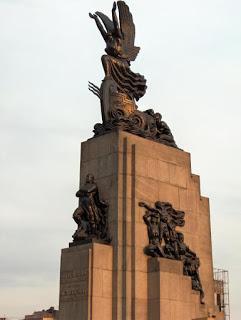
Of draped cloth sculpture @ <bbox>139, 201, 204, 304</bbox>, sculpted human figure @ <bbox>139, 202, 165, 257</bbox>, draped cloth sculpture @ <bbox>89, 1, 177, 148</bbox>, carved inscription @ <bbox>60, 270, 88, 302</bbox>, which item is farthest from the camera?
draped cloth sculpture @ <bbox>89, 1, 177, 148</bbox>

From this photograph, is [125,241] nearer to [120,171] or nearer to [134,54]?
[120,171]

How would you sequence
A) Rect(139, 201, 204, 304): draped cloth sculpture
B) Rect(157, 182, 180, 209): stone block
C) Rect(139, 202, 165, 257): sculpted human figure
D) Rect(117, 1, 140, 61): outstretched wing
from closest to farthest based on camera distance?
1. Rect(139, 202, 165, 257): sculpted human figure
2. Rect(139, 201, 204, 304): draped cloth sculpture
3. Rect(157, 182, 180, 209): stone block
4. Rect(117, 1, 140, 61): outstretched wing

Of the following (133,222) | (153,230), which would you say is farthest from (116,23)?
(153,230)

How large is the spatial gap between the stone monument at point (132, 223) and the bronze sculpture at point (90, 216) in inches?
1.3

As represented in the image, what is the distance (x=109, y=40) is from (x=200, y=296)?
33.1ft

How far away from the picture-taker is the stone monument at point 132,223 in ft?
66.8

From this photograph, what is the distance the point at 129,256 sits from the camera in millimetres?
20688

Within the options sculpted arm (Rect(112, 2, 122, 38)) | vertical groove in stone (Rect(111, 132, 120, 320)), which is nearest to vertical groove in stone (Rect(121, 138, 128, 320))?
vertical groove in stone (Rect(111, 132, 120, 320))

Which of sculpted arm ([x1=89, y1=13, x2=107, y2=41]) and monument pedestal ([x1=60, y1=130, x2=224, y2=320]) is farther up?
sculpted arm ([x1=89, y1=13, x2=107, y2=41])

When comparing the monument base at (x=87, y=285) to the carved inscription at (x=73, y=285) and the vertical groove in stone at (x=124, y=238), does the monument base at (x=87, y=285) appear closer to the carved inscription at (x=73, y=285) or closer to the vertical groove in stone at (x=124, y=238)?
the carved inscription at (x=73, y=285)

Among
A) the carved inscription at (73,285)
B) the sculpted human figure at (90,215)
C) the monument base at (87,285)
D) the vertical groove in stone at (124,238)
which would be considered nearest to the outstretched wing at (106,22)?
the vertical groove in stone at (124,238)

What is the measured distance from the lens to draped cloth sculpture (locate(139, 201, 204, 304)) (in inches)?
843

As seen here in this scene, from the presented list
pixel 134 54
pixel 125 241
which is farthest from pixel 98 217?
pixel 134 54

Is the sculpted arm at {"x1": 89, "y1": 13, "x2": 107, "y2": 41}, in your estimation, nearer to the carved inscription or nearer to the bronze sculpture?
the bronze sculpture
